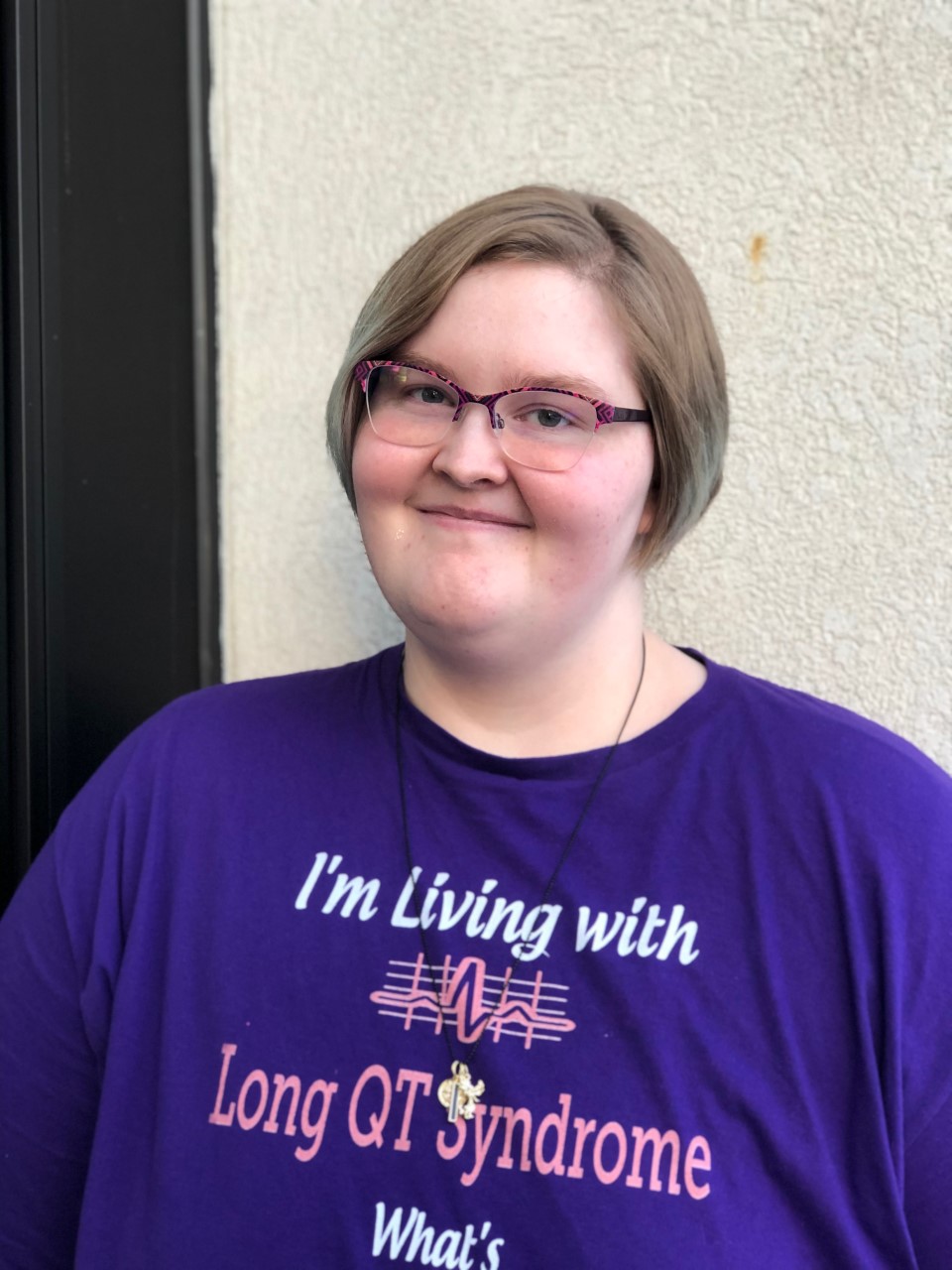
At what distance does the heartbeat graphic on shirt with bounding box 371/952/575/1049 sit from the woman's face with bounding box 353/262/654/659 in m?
0.38

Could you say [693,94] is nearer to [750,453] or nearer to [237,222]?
[750,453]

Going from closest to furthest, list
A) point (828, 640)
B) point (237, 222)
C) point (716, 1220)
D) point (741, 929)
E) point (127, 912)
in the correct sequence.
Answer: point (716, 1220) → point (741, 929) → point (127, 912) → point (828, 640) → point (237, 222)

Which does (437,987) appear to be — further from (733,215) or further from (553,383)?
(733,215)

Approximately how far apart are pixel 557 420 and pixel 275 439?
3.08 ft

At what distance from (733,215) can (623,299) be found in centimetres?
51

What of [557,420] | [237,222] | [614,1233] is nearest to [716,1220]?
[614,1233]

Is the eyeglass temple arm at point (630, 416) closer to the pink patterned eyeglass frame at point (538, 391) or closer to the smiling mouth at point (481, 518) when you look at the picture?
the pink patterned eyeglass frame at point (538, 391)

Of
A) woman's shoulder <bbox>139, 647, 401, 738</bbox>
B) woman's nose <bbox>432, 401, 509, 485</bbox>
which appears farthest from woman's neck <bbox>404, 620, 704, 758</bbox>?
woman's nose <bbox>432, 401, 509, 485</bbox>

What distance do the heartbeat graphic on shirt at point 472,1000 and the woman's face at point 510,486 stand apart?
0.38 metres

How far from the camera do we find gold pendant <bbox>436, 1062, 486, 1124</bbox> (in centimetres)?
122

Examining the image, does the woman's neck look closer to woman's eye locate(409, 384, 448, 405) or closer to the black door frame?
woman's eye locate(409, 384, 448, 405)

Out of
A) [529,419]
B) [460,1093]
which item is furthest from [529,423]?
[460,1093]

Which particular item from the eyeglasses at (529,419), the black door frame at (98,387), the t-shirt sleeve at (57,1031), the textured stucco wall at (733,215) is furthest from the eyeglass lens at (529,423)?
the black door frame at (98,387)

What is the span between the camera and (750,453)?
5.59 ft
